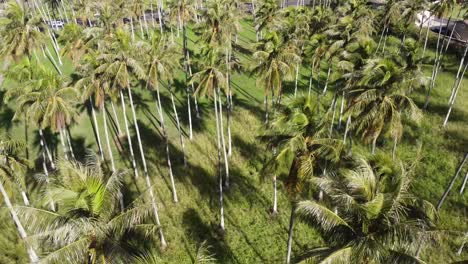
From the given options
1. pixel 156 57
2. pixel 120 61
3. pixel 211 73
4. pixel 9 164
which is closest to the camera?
pixel 9 164

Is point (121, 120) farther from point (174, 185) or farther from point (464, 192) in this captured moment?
point (464, 192)

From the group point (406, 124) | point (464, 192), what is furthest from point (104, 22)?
point (464, 192)

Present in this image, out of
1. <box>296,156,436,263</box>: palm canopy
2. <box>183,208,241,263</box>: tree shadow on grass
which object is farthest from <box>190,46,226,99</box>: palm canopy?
<box>296,156,436,263</box>: palm canopy

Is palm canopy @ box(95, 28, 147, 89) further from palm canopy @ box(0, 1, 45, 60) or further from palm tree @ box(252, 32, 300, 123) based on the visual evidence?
palm canopy @ box(0, 1, 45, 60)

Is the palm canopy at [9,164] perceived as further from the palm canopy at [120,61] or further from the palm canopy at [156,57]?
the palm canopy at [156,57]

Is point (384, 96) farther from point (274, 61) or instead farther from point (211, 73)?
point (211, 73)

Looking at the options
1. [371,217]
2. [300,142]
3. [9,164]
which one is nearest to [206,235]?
[300,142]

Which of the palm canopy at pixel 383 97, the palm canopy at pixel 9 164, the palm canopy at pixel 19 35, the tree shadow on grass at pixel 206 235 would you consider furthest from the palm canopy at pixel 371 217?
the palm canopy at pixel 19 35
